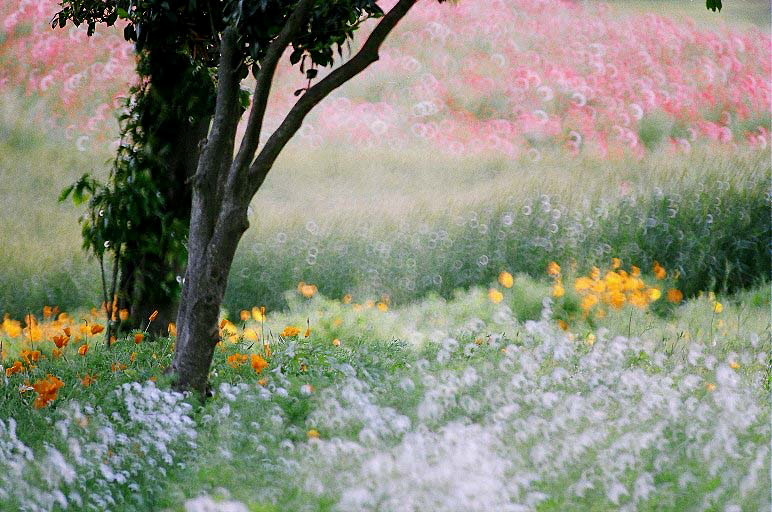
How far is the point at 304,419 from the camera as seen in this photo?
371cm

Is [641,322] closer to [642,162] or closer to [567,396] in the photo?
[567,396]

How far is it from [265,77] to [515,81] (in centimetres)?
555

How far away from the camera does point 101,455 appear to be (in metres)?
3.06

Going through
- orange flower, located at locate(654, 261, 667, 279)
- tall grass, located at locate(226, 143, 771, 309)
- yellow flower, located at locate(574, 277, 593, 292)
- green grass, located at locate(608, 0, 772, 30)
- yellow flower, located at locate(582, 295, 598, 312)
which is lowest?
orange flower, located at locate(654, 261, 667, 279)

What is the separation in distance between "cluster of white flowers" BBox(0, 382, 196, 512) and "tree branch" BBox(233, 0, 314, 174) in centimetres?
105

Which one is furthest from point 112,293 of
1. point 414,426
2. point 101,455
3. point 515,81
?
point 515,81

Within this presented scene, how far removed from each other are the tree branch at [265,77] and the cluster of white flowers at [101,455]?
1.05m

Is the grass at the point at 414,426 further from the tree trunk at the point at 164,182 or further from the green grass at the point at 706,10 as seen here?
the green grass at the point at 706,10

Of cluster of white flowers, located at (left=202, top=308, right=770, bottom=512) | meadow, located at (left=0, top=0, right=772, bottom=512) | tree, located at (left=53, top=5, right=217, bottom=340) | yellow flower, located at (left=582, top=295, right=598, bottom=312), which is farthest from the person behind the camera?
yellow flower, located at (left=582, top=295, right=598, bottom=312)

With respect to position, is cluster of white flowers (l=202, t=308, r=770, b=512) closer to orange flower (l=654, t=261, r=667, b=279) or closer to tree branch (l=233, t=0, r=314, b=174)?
tree branch (l=233, t=0, r=314, b=174)

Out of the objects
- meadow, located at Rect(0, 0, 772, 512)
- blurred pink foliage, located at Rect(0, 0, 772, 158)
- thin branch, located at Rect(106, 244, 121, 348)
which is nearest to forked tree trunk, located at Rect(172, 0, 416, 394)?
meadow, located at Rect(0, 0, 772, 512)

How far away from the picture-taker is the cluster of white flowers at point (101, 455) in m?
2.77

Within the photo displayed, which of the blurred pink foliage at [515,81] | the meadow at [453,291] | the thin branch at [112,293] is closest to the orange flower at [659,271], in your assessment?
the meadow at [453,291]

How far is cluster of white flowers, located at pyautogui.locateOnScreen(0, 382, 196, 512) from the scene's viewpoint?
277cm
